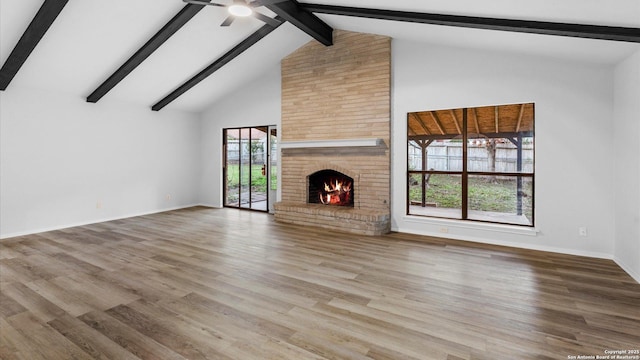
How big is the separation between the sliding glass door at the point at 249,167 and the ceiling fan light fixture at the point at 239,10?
132 inches

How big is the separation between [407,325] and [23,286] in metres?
3.66

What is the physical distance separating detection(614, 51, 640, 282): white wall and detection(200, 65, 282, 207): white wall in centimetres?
532

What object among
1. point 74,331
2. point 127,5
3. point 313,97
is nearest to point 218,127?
point 313,97

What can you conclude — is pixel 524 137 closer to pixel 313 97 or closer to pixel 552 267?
pixel 552 267

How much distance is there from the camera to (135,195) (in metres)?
6.66

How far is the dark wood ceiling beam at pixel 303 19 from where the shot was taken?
13.9ft

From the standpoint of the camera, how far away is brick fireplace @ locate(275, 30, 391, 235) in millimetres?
5271

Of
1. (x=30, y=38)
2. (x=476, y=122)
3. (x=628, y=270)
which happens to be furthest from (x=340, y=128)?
(x=30, y=38)

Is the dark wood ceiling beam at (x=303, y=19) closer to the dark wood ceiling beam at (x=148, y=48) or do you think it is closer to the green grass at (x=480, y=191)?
the dark wood ceiling beam at (x=148, y=48)

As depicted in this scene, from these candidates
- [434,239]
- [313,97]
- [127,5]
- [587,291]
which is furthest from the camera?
[313,97]

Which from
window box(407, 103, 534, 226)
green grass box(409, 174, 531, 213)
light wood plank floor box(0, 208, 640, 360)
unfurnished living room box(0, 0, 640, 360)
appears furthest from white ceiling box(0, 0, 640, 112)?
light wood plank floor box(0, 208, 640, 360)

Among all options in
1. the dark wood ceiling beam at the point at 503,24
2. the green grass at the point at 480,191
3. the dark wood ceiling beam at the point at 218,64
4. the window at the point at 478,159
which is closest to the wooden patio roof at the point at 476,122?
the window at the point at 478,159

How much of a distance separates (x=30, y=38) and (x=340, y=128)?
178 inches

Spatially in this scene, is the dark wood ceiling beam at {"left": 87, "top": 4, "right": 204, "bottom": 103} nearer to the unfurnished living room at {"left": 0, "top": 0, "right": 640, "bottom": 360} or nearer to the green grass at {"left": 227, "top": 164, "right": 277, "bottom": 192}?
the unfurnished living room at {"left": 0, "top": 0, "right": 640, "bottom": 360}
